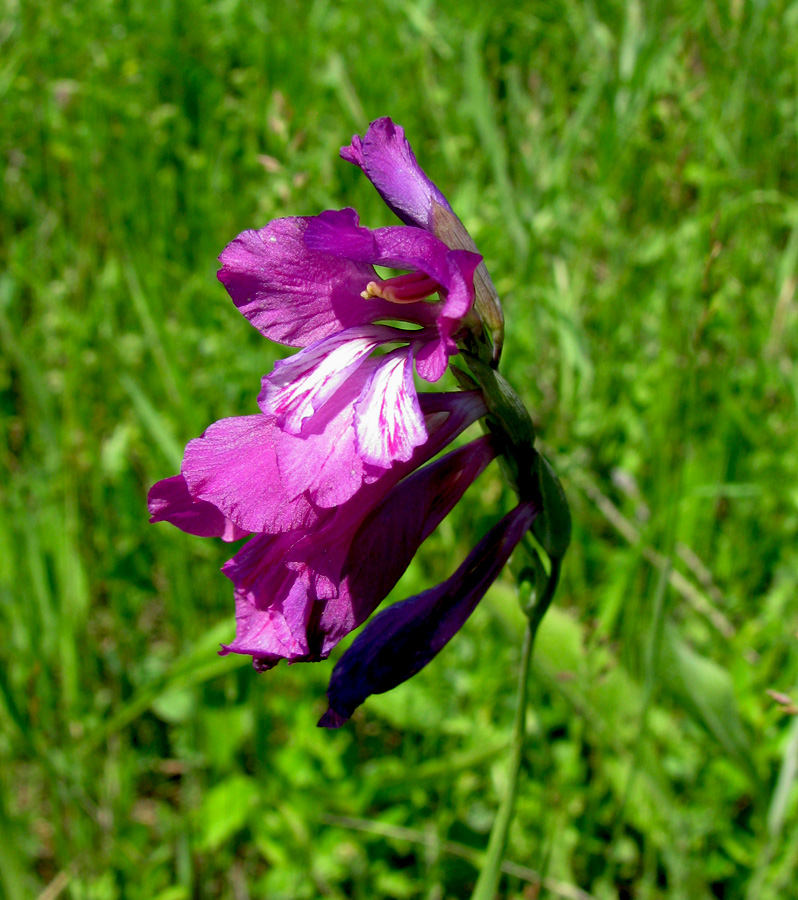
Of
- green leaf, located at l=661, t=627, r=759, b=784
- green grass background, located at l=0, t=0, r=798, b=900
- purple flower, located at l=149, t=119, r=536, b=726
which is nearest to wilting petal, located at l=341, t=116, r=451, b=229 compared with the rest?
purple flower, located at l=149, t=119, r=536, b=726

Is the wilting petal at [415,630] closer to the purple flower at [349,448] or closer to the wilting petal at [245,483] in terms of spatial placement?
the purple flower at [349,448]

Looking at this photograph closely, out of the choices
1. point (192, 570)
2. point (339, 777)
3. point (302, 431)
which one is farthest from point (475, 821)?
point (302, 431)

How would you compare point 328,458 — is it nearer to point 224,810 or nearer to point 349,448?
point 349,448

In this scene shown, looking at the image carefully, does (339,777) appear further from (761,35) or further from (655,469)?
(761,35)

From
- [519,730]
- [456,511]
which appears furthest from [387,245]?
[456,511]

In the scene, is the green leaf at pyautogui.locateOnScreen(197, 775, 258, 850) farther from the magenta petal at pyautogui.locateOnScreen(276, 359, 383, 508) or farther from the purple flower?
the magenta petal at pyautogui.locateOnScreen(276, 359, 383, 508)

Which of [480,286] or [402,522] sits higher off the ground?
[480,286]

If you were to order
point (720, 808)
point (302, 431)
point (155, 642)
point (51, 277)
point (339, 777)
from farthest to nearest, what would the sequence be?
point (51, 277) < point (155, 642) < point (339, 777) < point (720, 808) < point (302, 431)
